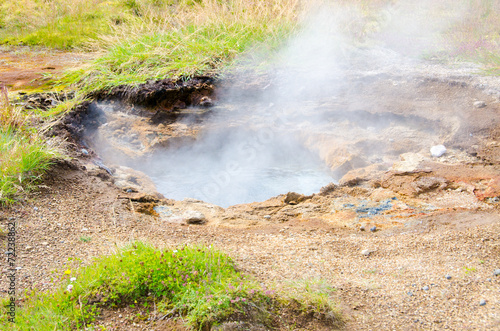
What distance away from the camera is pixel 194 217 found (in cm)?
367

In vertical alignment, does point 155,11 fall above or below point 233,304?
above

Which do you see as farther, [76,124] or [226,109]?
[226,109]

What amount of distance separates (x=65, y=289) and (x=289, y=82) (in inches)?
176

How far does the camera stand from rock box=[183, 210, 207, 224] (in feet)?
11.9

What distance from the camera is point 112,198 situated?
372 centimetres

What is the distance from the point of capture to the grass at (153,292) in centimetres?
199

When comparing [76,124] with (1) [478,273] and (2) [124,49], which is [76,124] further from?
(1) [478,273]

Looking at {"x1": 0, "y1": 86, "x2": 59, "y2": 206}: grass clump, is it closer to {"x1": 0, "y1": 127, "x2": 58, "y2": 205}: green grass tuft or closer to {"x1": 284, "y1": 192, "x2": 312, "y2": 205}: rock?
{"x1": 0, "y1": 127, "x2": 58, "y2": 205}: green grass tuft

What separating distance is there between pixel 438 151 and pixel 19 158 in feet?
15.0

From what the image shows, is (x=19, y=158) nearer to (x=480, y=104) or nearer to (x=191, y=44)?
(x=191, y=44)

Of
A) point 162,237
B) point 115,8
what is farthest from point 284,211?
point 115,8

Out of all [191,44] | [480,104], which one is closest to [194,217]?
[191,44]

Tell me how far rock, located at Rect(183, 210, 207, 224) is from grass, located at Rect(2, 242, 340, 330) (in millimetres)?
1194

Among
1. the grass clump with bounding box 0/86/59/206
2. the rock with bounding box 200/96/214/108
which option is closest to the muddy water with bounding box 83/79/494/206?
the rock with bounding box 200/96/214/108
